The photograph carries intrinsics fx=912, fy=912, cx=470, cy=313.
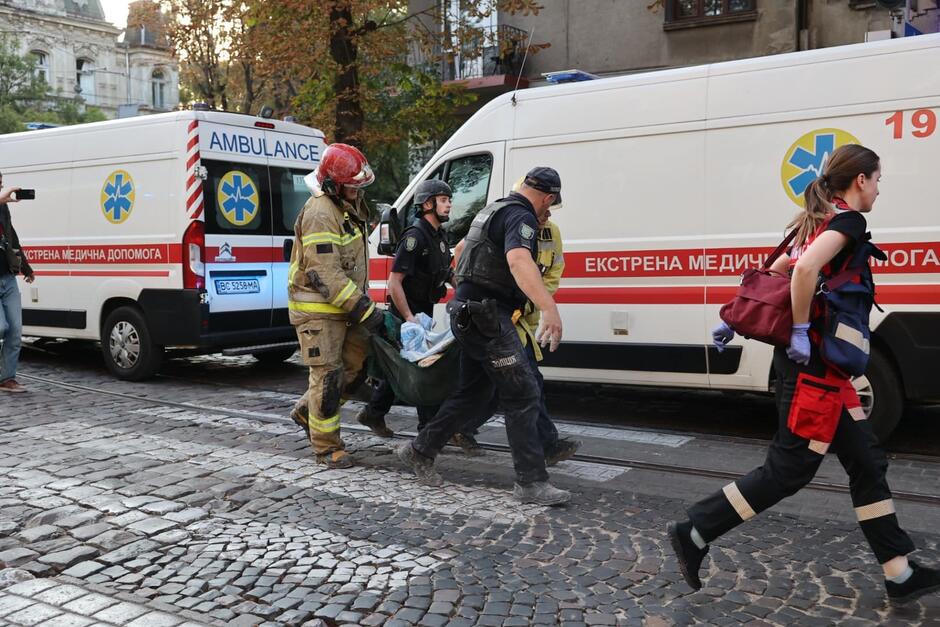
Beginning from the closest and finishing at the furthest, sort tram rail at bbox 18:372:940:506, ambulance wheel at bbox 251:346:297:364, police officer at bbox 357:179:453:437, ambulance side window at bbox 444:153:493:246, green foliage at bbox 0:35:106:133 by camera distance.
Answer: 1. tram rail at bbox 18:372:940:506
2. police officer at bbox 357:179:453:437
3. ambulance side window at bbox 444:153:493:246
4. ambulance wheel at bbox 251:346:297:364
5. green foliage at bbox 0:35:106:133

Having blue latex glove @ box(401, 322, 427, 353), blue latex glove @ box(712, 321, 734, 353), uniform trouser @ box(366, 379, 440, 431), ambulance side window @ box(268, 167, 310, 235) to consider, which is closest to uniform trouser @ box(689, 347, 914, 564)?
blue latex glove @ box(712, 321, 734, 353)

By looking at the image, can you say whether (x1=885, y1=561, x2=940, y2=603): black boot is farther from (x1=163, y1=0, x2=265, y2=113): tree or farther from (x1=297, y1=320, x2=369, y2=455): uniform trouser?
(x1=163, y1=0, x2=265, y2=113): tree

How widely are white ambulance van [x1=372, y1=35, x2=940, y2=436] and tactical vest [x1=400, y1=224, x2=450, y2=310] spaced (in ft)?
3.63

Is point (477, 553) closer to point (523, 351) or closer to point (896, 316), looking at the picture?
point (523, 351)

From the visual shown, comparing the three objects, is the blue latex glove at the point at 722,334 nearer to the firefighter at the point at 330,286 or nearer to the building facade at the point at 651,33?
the firefighter at the point at 330,286

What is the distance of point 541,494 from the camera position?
4.77m

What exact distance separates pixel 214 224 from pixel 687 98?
15.4 feet

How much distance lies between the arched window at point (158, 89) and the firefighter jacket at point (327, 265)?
2593 inches

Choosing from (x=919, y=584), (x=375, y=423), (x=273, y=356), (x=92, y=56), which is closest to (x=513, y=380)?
(x=375, y=423)

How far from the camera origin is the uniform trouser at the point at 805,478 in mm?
3436

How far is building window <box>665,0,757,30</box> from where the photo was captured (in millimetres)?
15586

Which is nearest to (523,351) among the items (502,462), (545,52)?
(502,462)

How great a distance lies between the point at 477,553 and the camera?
4.07 meters

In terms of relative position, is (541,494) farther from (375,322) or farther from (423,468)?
(375,322)
